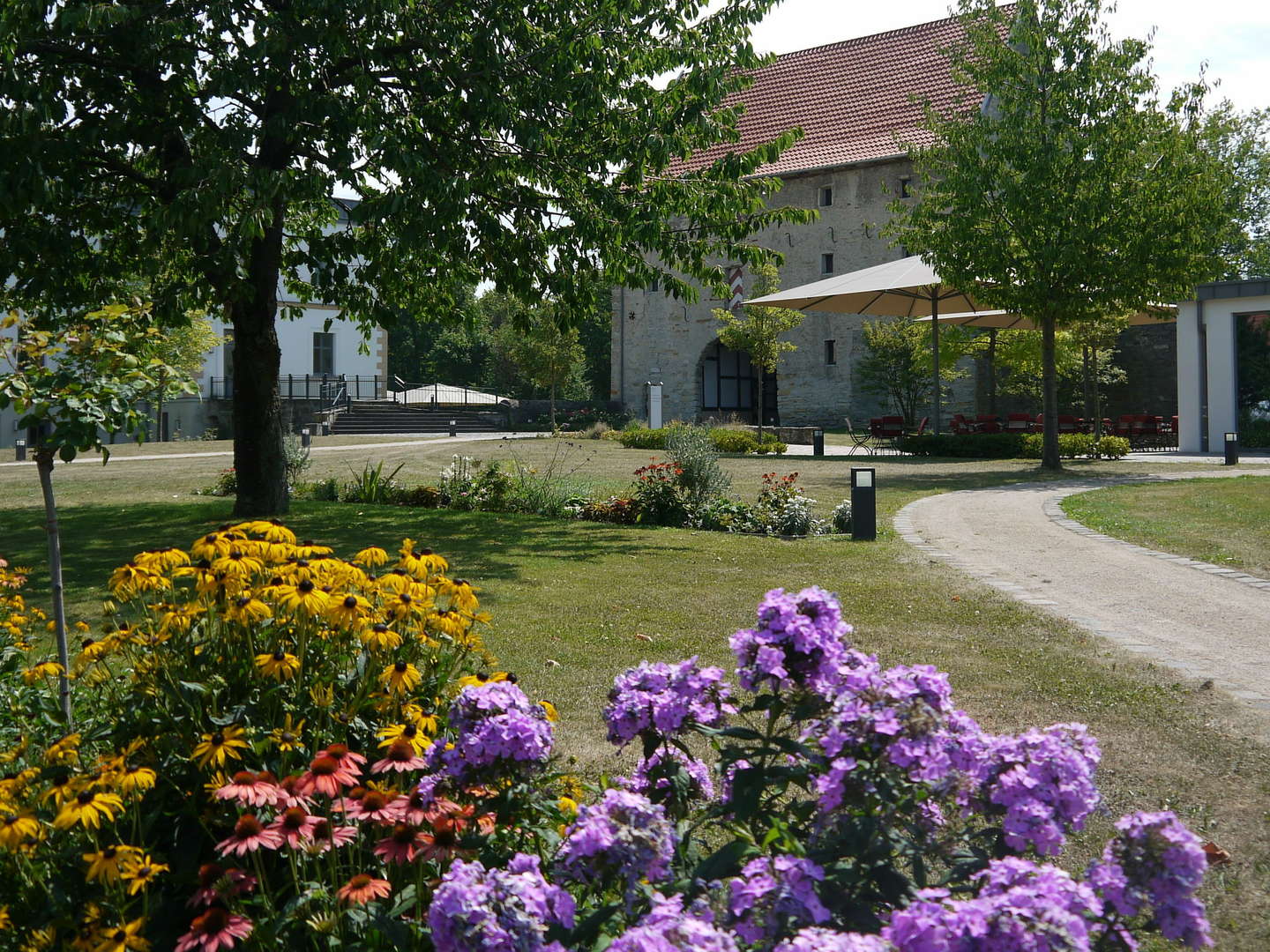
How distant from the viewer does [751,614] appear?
→ 21.6 ft

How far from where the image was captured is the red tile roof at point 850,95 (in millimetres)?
37656

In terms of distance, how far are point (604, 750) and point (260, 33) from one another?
25.8ft

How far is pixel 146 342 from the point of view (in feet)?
12.8

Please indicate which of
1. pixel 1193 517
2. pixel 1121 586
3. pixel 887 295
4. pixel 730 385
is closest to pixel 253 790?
pixel 1121 586

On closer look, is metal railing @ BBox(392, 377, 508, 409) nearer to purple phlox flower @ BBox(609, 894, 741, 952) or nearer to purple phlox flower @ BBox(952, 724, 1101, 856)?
purple phlox flower @ BBox(952, 724, 1101, 856)

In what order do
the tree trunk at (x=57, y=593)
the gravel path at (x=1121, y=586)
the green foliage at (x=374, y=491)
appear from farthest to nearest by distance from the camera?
the green foliage at (x=374, y=491) → the gravel path at (x=1121, y=586) → the tree trunk at (x=57, y=593)

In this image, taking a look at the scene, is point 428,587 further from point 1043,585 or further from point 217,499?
point 217,499

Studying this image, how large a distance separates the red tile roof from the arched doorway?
8247 millimetres

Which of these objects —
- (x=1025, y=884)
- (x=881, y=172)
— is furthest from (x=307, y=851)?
(x=881, y=172)

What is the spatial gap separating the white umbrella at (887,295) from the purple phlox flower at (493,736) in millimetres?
20078

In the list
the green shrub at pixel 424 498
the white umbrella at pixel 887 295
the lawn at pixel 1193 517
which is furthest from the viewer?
the white umbrella at pixel 887 295

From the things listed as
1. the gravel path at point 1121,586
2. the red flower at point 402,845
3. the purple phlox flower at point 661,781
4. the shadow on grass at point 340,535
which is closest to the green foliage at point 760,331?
the gravel path at point 1121,586

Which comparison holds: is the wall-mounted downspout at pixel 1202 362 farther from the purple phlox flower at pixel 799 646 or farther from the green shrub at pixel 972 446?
the purple phlox flower at pixel 799 646

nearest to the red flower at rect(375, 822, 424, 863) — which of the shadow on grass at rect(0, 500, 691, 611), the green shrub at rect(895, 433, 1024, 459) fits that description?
the shadow on grass at rect(0, 500, 691, 611)
